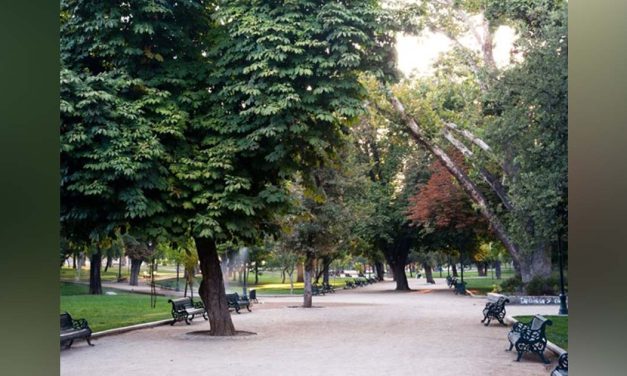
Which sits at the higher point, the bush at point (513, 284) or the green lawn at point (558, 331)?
the bush at point (513, 284)

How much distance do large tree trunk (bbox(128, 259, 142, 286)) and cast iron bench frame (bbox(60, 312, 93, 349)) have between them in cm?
298

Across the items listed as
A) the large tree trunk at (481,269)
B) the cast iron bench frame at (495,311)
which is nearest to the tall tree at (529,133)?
the cast iron bench frame at (495,311)

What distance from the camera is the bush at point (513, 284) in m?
12.4

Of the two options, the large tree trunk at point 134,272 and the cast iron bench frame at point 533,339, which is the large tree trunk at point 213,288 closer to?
the large tree trunk at point 134,272

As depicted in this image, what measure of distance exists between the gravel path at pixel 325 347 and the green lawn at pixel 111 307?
23.1 inches

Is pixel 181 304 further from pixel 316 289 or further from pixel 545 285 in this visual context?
pixel 545 285

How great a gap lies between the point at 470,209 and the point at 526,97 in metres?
5.36

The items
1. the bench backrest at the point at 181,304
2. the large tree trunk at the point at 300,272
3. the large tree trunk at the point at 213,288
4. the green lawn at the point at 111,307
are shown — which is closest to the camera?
the large tree trunk at the point at 213,288

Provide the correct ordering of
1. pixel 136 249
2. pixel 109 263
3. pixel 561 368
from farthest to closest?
pixel 109 263
pixel 136 249
pixel 561 368

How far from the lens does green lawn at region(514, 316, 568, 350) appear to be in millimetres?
8484

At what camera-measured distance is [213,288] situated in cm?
941

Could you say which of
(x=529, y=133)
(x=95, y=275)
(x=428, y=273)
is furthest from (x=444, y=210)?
(x=95, y=275)

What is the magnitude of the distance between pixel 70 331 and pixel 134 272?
3726mm
